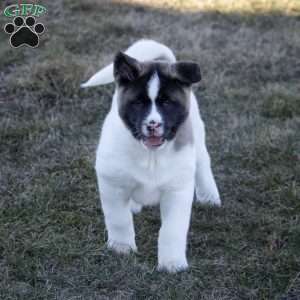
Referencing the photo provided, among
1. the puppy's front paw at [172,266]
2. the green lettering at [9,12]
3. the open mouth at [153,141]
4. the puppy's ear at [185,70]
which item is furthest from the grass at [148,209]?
the puppy's ear at [185,70]

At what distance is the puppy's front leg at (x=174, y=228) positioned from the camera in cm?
350

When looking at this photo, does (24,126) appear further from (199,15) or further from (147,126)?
(199,15)

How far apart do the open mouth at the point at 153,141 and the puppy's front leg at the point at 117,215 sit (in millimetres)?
334

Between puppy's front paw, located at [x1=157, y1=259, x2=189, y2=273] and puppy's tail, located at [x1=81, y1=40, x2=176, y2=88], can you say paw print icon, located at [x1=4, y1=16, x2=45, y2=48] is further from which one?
puppy's front paw, located at [x1=157, y1=259, x2=189, y2=273]

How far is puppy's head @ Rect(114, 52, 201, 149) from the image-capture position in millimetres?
3205

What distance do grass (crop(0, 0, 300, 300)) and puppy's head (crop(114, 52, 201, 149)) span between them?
807mm

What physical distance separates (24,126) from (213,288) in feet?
8.65

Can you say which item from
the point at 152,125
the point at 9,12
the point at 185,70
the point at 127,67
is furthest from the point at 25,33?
the point at 152,125

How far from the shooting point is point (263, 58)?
7.34 m

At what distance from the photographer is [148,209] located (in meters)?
4.41

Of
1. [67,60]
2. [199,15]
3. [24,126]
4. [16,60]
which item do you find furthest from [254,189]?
[199,15]

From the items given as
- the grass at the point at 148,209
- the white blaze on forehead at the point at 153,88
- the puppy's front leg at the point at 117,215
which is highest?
the white blaze on forehead at the point at 153,88

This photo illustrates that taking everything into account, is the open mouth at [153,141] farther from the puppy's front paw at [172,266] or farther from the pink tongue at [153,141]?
the puppy's front paw at [172,266]

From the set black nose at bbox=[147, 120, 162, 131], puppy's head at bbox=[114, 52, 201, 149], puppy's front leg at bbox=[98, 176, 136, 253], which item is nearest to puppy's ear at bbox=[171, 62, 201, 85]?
puppy's head at bbox=[114, 52, 201, 149]
